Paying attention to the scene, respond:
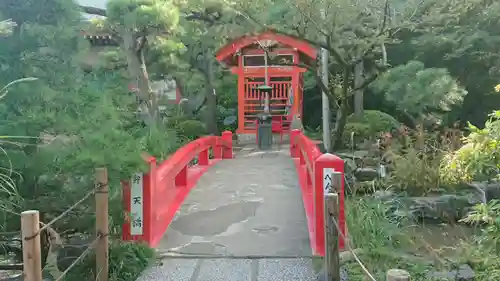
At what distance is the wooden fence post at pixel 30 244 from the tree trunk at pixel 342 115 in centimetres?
771

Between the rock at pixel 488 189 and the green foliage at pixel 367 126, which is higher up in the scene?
the green foliage at pixel 367 126

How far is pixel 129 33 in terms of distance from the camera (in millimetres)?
9602

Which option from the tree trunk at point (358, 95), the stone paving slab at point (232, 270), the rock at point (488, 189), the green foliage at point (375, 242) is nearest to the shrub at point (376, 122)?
the tree trunk at point (358, 95)

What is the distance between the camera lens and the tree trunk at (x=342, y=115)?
9.72 meters

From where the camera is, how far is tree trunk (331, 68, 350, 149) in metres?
9.72

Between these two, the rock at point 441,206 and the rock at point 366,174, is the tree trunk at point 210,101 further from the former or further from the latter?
the rock at point 441,206

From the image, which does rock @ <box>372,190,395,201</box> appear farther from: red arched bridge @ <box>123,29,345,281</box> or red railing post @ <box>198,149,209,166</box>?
red railing post @ <box>198,149,209,166</box>

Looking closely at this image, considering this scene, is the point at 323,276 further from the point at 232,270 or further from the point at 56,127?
the point at 56,127

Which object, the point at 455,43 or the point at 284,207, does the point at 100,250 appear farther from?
the point at 455,43

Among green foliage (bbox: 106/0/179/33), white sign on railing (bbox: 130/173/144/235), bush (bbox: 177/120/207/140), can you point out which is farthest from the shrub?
white sign on railing (bbox: 130/173/144/235)

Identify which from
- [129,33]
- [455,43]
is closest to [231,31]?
[129,33]

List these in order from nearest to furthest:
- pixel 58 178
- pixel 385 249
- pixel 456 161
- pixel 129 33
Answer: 1. pixel 456 161
2. pixel 58 178
3. pixel 385 249
4. pixel 129 33

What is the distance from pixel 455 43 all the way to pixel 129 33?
7684 millimetres

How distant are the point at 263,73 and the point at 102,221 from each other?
1130 cm
